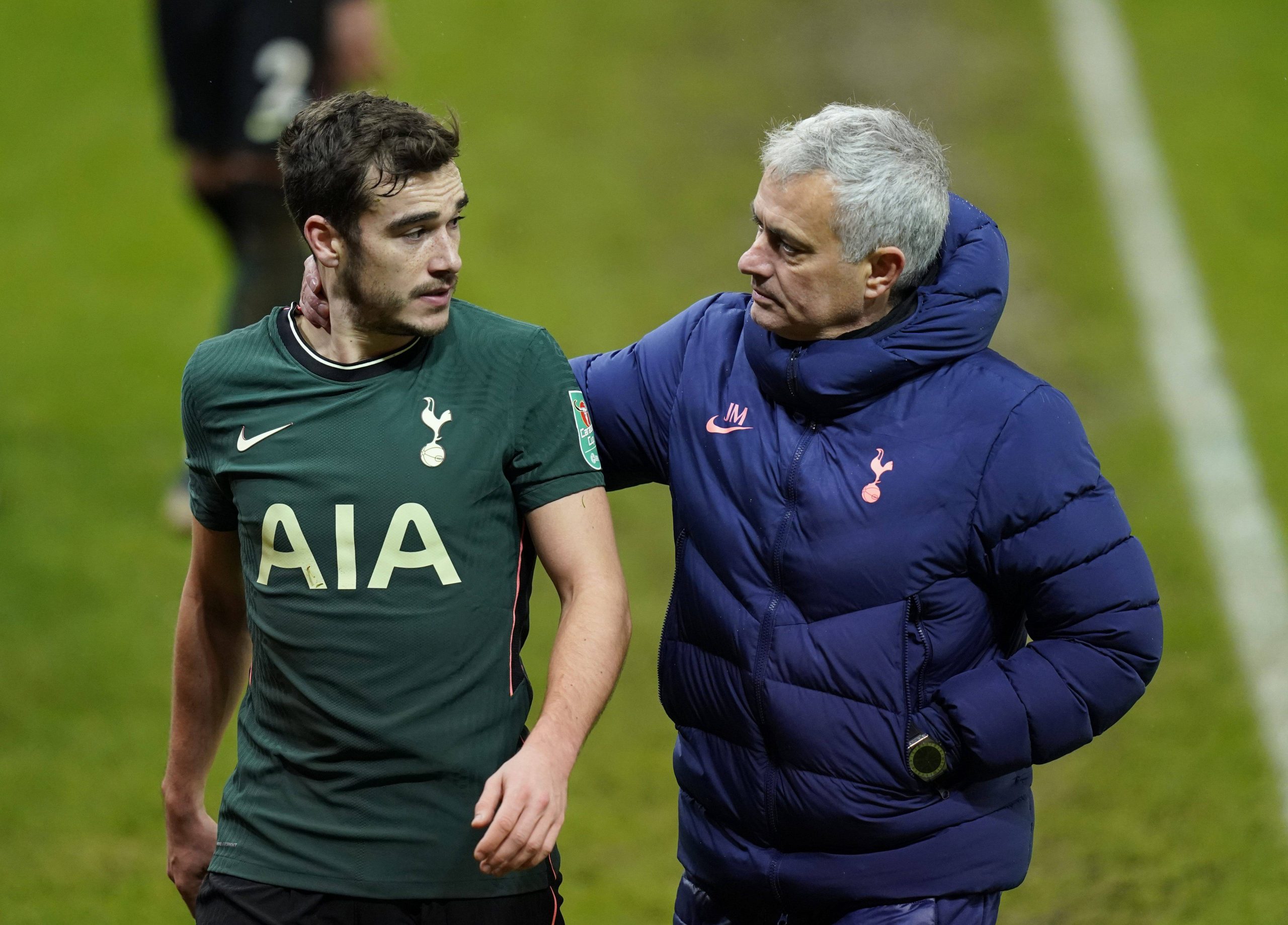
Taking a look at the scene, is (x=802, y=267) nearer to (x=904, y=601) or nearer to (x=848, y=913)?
(x=904, y=601)

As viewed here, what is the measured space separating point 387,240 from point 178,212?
7536 mm

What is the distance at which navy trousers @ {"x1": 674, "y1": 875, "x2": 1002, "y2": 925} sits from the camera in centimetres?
318

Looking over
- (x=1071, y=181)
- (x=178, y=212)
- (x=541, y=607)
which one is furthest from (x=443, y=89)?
(x=541, y=607)

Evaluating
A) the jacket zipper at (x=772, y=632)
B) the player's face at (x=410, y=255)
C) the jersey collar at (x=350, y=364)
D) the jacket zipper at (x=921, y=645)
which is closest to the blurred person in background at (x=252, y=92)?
the jersey collar at (x=350, y=364)

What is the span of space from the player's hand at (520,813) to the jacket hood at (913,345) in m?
0.87

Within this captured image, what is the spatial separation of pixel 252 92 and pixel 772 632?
4.93 metres

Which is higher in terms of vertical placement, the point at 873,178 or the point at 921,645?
the point at 873,178

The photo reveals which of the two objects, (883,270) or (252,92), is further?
(252,92)

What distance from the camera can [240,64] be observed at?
23.9ft

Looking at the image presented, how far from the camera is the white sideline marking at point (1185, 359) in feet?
21.6

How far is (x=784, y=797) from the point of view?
3.18m

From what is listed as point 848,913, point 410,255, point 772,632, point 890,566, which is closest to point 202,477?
point 410,255

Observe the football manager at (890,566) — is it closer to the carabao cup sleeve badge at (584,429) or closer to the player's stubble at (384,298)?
the carabao cup sleeve badge at (584,429)

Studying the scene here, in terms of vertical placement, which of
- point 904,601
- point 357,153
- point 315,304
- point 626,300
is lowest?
point 904,601
